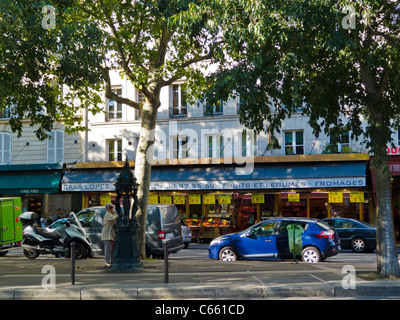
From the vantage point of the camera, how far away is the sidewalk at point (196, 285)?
10.3 metres

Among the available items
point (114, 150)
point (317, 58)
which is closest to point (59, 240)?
point (317, 58)

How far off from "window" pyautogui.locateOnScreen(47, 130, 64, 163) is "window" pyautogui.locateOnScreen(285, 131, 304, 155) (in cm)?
1291

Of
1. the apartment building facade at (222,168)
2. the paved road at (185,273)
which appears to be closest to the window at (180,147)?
the apartment building facade at (222,168)

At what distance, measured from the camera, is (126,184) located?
13367mm

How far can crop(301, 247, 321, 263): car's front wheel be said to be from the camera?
16.1 m

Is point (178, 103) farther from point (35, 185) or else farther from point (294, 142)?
point (35, 185)

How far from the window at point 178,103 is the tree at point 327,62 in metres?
15.9

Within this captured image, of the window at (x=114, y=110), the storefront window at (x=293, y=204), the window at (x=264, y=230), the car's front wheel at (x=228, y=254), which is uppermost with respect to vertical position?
the window at (x=114, y=110)

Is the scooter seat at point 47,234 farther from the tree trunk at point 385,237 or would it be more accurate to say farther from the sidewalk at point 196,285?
the tree trunk at point 385,237

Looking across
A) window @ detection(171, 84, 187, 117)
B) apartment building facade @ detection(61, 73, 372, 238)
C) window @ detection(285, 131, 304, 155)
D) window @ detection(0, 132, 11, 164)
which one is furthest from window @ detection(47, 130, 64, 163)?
window @ detection(285, 131, 304, 155)
